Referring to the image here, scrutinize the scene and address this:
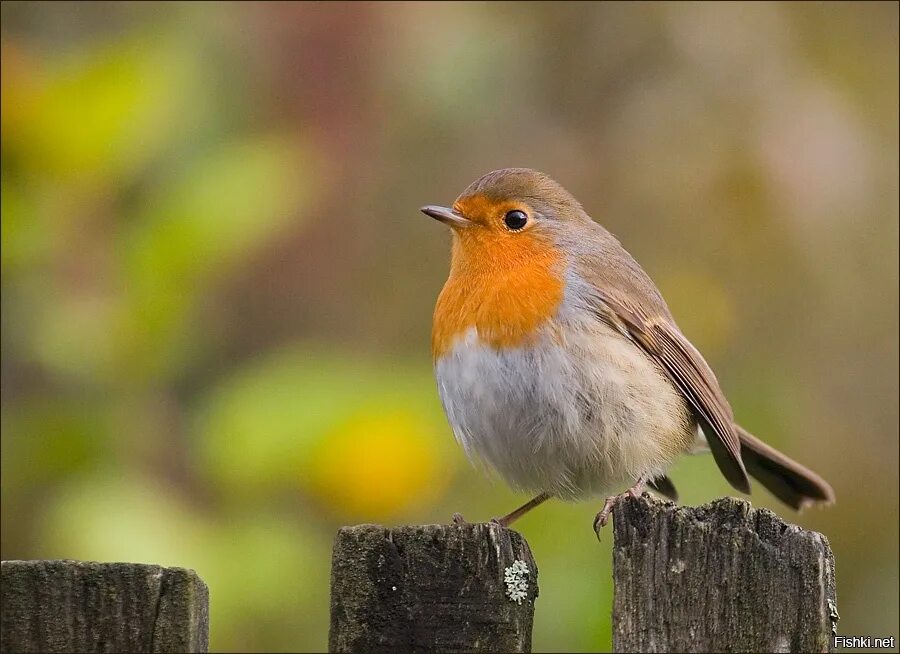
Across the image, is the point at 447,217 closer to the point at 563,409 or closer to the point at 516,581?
the point at 563,409

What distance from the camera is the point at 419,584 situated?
213cm

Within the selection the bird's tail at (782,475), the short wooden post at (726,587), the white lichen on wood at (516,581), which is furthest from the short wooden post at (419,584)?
the bird's tail at (782,475)

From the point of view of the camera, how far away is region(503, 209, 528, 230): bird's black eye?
14.6 ft

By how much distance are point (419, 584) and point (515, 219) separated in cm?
248

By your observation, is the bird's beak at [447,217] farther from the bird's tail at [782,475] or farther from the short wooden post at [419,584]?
the short wooden post at [419,584]

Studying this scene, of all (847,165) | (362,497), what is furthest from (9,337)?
(847,165)

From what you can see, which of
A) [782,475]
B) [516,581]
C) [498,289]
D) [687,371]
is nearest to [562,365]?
[498,289]

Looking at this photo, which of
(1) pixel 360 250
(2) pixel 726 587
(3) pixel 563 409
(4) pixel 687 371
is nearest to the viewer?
(2) pixel 726 587

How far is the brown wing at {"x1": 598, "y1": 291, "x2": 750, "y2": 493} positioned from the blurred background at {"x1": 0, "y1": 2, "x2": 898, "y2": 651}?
164 mm

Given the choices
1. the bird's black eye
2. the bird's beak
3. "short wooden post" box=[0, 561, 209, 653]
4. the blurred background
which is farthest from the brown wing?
"short wooden post" box=[0, 561, 209, 653]

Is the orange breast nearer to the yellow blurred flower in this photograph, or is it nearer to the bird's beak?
the bird's beak

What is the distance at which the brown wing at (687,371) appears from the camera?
4203 mm

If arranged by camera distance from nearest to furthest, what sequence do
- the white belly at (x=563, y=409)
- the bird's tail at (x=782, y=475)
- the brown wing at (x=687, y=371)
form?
the white belly at (x=563, y=409), the brown wing at (x=687, y=371), the bird's tail at (x=782, y=475)

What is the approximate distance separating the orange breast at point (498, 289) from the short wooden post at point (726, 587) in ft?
6.27
